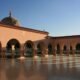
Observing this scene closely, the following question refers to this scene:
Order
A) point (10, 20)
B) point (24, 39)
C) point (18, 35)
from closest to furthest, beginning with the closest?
1. point (18, 35)
2. point (24, 39)
3. point (10, 20)

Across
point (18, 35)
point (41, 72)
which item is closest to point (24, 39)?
point (18, 35)

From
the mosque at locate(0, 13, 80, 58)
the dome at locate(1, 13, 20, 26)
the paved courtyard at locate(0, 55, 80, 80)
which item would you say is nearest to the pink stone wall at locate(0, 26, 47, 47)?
the mosque at locate(0, 13, 80, 58)

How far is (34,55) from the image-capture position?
1000 inches

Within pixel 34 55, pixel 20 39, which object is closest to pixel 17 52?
pixel 34 55

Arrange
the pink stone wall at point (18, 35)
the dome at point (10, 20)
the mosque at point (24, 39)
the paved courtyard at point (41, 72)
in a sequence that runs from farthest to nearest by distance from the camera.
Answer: the dome at point (10, 20)
the mosque at point (24, 39)
the pink stone wall at point (18, 35)
the paved courtyard at point (41, 72)

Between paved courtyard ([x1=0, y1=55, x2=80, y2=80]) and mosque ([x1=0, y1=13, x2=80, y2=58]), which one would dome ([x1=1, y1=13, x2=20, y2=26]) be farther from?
paved courtyard ([x1=0, y1=55, x2=80, y2=80])

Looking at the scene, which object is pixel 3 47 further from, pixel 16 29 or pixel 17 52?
pixel 17 52

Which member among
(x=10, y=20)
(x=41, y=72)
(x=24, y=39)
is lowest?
(x=41, y=72)

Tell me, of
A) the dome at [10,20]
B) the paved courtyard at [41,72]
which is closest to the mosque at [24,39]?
the dome at [10,20]

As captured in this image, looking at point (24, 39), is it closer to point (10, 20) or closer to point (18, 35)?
point (18, 35)

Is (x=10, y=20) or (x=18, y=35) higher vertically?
(x=10, y=20)

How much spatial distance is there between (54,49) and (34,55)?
205 inches

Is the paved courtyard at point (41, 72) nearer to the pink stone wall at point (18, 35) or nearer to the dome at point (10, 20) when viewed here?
the pink stone wall at point (18, 35)

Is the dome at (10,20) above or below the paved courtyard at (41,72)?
above
